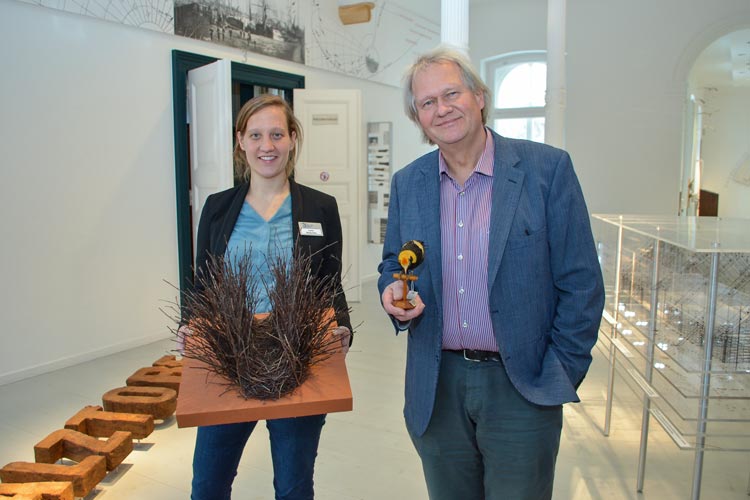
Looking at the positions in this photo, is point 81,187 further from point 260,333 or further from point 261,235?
point 260,333

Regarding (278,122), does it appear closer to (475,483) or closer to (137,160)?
(475,483)

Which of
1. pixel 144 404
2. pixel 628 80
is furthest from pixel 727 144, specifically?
pixel 144 404

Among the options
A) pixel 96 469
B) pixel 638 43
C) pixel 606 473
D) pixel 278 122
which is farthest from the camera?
pixel 638 43

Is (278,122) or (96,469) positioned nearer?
(278,122)

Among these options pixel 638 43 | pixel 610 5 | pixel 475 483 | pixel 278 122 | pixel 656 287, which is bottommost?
pixel 475 483

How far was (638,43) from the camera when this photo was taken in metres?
9.25

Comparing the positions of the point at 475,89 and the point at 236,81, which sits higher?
the point at 236,81

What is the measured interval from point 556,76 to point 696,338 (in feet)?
16.9

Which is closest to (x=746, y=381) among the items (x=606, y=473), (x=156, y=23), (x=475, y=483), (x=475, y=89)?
(x=606, y=473)

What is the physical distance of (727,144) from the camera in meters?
9.29

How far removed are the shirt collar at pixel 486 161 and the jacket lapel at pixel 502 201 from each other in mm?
19

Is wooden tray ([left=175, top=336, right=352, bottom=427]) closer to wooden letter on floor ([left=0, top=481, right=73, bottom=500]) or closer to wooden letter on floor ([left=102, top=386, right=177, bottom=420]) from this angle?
wooden letter on floor ([left=0, top=481, right=73, bottom=500])

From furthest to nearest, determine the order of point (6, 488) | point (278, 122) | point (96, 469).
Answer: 1. point (96, 469)
2. point (6, 488)
3. point (278, 122)

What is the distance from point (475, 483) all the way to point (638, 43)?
9274mm
